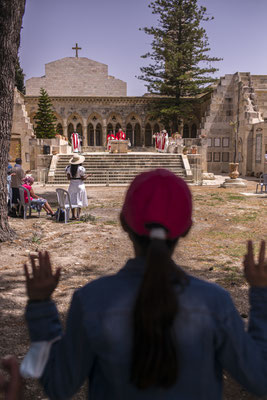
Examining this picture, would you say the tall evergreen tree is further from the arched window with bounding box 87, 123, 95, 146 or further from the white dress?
the arched window with bounding box 87, 123, 95, 146

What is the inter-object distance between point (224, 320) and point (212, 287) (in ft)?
0.35

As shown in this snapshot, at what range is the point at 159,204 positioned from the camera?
42.8 inches

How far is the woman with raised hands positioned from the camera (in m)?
1.03

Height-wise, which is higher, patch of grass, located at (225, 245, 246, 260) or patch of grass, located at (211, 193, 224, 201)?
patch of grass, located at (211, 193, 224, 201)

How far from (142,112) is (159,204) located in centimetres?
3319

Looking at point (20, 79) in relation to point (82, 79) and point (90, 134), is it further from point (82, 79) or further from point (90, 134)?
point (90, 134)

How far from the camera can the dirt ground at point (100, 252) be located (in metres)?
3.71

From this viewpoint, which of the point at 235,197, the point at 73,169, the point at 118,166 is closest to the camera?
the point at 73,169

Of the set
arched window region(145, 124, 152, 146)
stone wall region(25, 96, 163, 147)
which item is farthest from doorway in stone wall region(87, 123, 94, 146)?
arched window region(145, 124, 152, 146)

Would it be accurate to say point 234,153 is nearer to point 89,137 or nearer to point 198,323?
point 89,137

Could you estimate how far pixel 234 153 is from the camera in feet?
87.0

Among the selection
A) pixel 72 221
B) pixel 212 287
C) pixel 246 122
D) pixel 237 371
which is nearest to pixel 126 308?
pixel 212 287

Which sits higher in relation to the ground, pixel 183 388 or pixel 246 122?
pixel 246 122

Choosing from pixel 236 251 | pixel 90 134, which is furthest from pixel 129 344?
pixel 90 134
